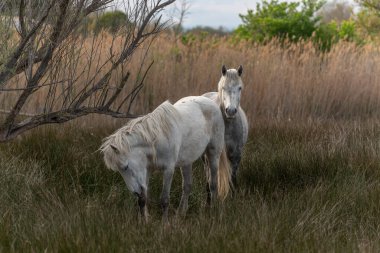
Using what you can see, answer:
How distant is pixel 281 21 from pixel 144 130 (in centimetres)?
1217

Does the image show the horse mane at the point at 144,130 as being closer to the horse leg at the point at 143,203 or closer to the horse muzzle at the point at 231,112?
the horse leg at the point at 143,203

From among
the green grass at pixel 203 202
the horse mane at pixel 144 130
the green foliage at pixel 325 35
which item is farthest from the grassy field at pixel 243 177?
the green foliage at pixel 325 35

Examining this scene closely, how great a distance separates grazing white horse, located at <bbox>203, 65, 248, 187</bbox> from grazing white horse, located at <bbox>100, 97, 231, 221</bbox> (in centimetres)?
18

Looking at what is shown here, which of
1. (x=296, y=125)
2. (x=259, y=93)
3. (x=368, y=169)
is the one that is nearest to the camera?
(x=368, y=169)

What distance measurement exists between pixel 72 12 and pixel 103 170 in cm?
186

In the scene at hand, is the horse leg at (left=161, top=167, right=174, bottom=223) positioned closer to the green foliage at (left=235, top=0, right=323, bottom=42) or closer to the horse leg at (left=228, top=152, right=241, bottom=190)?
Result: the horse leg at (left=228, top=152, right=241, bottom=190)

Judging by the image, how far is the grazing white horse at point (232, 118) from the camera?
538 cm

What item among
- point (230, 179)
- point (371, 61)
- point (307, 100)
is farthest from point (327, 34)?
point (230, 179)

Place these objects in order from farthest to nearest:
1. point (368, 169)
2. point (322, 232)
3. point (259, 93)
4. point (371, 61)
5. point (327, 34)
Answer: point (327, 34)
point (371, 61)
point (259, 93)
point (368, 169)
point (322, 232)

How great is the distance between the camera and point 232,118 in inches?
222

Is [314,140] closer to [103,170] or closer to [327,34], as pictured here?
[103,170]

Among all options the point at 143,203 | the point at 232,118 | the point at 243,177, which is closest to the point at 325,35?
the point at 243,177

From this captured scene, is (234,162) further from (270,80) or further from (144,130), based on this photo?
(270,80)

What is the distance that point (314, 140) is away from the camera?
24.7 feet
